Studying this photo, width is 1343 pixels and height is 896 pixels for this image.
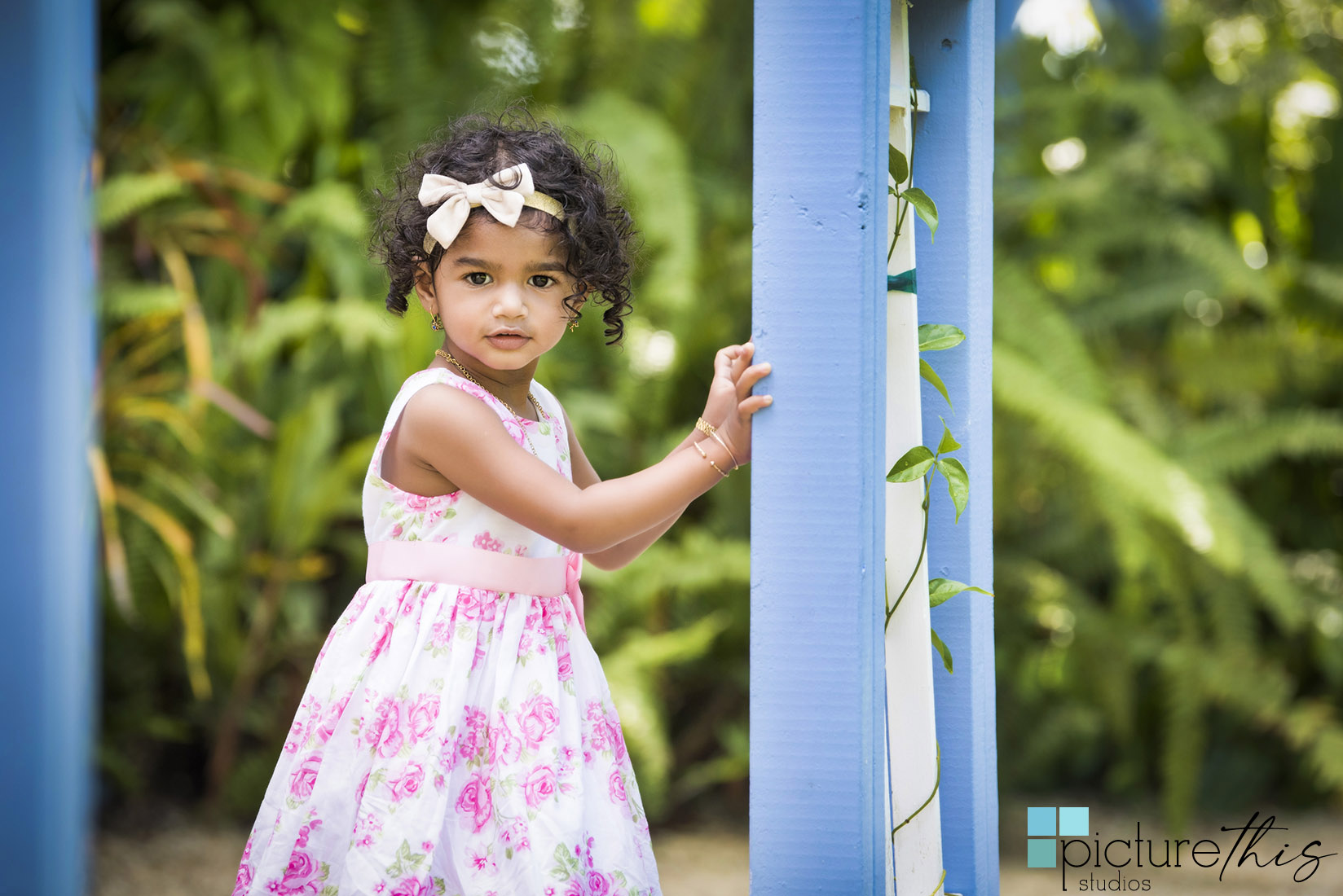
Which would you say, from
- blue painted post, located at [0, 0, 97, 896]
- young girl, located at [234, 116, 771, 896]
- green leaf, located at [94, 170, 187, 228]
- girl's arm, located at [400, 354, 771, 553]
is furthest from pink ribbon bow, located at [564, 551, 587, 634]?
green leaf, located at [94, 170, 187, 228]

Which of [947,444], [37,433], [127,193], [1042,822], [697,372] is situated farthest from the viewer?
[697,372]

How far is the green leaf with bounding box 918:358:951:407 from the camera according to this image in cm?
116

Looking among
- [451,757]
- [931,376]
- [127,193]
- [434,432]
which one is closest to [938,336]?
[931,376]

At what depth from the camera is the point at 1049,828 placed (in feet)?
4.64

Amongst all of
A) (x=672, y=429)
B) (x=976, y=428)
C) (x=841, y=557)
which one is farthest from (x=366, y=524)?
(x=672, y=429)

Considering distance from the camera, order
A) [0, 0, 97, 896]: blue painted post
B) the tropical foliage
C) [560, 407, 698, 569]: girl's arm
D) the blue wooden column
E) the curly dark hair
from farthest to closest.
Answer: the tropical foliage < [560, 407, 698, 569]: girl's arm < the curly dark hair < the blue wooden column < [0, 0, 97, 896]: blue painted post

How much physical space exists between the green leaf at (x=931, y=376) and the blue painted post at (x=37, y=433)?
79 centimetres

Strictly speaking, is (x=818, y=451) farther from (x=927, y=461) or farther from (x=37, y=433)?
(x=37, y=433)

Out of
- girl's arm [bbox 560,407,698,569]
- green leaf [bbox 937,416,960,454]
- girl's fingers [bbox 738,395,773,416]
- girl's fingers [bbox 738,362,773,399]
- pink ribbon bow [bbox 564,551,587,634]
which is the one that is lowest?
pink ribbon bow [bbox 564,551,587,634]

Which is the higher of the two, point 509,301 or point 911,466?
point 509,301

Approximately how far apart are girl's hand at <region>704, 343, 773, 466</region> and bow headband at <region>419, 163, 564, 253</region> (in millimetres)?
266

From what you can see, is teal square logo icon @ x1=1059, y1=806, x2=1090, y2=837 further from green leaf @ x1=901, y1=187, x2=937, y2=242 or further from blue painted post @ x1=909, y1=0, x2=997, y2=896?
green leaf @ x1=901, y1=187, x2=937, y2=242

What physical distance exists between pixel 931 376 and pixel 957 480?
0.12 m

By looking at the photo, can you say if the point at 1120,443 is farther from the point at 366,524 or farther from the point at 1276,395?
the point at 366,524
